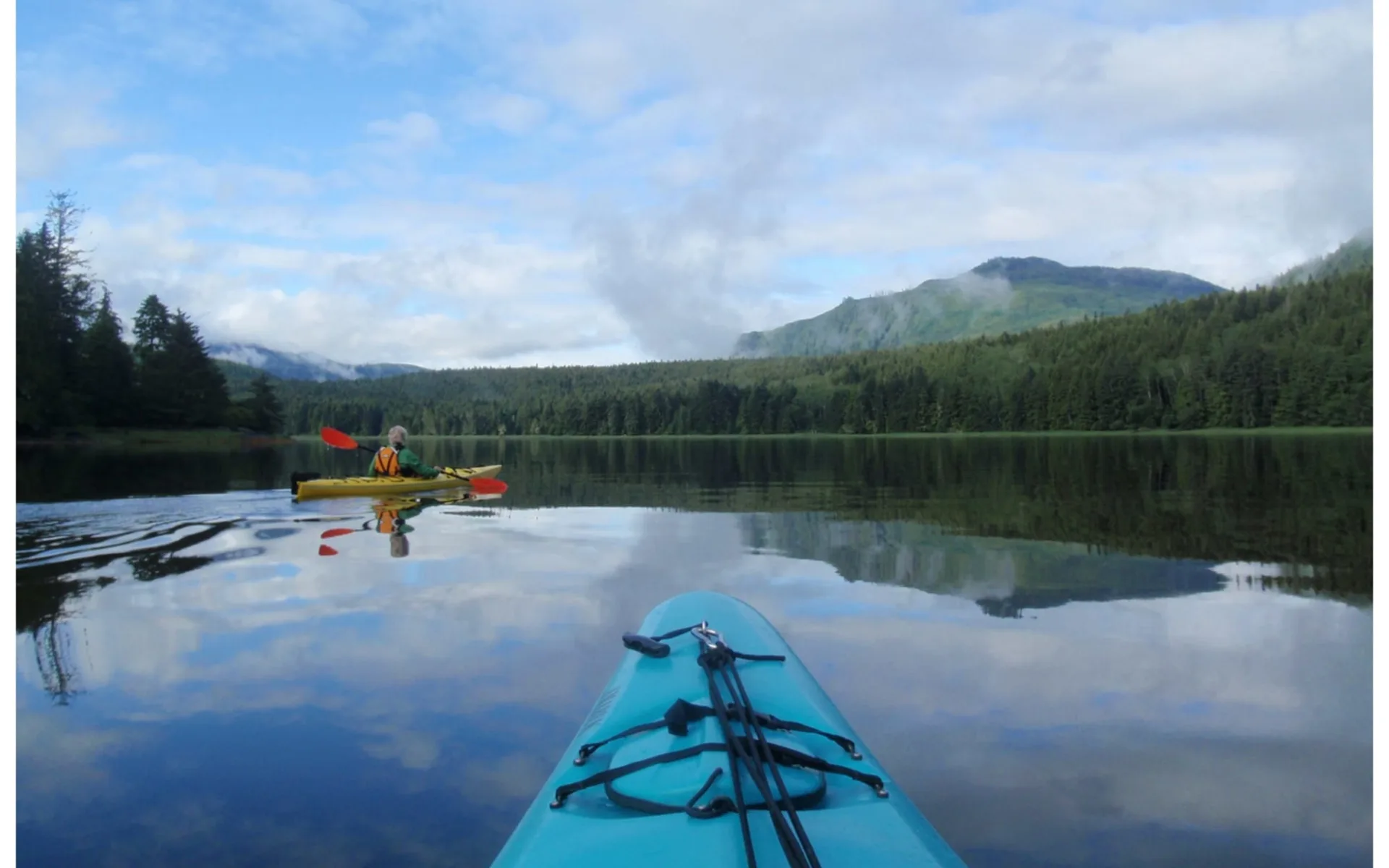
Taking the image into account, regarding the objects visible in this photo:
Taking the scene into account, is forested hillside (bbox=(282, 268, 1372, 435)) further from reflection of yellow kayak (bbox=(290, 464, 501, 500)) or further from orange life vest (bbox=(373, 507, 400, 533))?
orange life vest (bbox=(373, 507, 400, 533))

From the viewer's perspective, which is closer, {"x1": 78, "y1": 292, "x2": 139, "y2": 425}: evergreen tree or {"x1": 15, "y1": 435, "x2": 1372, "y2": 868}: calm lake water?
{"x1": 15, "y1": 435, "x2": 1372, "y2": 868}: calm lake water

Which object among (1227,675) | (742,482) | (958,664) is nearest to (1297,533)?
(1227,675)

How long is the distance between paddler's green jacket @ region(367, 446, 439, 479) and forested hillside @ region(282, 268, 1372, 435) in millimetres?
101722

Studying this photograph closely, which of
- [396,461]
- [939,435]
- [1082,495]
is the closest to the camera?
[1082,495]

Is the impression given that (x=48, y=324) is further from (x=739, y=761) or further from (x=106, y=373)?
(x=739, y=761)

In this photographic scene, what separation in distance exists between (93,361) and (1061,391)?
103300 millimetres

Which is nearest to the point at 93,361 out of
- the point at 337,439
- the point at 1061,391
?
the point at 337,439

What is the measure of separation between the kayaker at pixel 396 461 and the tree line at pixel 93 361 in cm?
3986

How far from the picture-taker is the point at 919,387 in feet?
395

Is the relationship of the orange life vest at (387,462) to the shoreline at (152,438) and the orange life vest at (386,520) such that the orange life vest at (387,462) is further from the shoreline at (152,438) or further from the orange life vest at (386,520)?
the shoreline at (152,438)

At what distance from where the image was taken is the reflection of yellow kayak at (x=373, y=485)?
62.6ft

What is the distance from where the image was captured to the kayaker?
21031 millimetres

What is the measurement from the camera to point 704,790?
313cm

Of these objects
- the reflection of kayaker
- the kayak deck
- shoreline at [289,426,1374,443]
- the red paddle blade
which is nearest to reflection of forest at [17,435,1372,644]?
the reflection of kayaker
